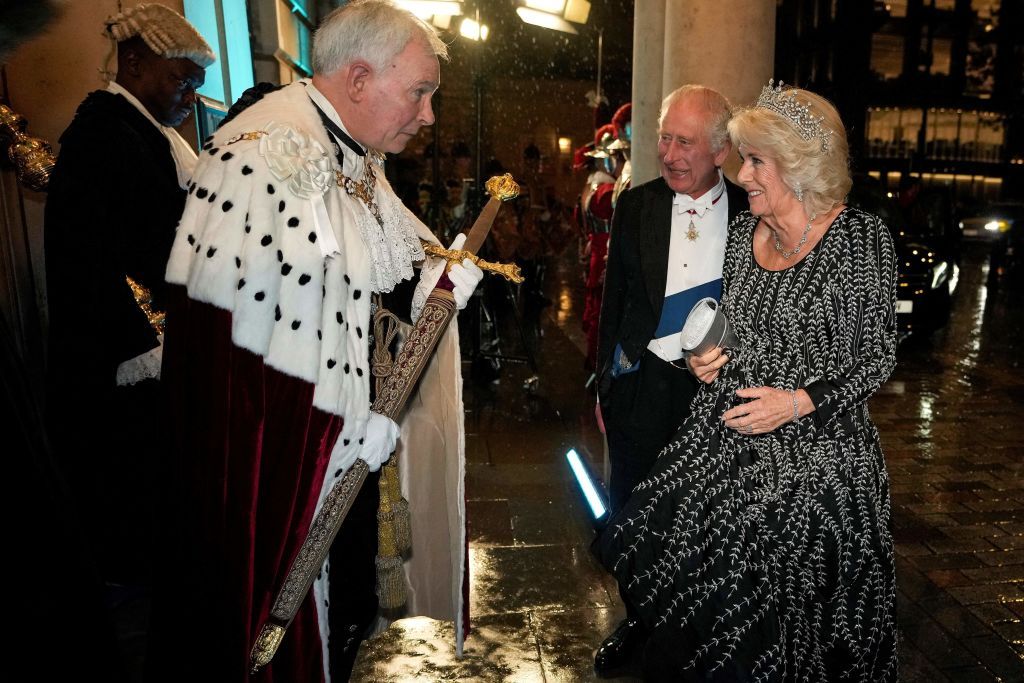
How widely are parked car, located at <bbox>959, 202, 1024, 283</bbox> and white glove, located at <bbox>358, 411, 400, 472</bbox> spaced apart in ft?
46.7

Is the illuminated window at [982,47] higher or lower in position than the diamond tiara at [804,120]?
higher

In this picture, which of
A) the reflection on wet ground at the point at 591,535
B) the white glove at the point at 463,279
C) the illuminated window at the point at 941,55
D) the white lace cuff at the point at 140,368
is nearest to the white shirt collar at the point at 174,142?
the white lace cuff at the point at 140,368

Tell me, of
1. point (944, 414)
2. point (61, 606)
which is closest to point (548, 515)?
point (61, 606)

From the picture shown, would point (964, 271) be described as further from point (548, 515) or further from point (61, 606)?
point (61, 606)

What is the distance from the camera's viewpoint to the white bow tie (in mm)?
2889

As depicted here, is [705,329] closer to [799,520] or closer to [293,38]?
[799,520]

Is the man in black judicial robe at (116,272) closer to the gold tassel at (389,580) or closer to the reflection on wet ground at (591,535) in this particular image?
the gold tassel at (389,580)

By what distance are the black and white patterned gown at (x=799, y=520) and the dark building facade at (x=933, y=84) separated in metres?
37.4

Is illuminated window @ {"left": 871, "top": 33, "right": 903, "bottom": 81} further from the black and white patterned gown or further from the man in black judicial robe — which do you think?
the man in black judicial robe

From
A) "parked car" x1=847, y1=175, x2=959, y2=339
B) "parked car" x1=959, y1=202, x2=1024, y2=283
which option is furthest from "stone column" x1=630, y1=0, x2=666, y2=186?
"parked car" x1=959, y1=202, x2=1024, y2=283

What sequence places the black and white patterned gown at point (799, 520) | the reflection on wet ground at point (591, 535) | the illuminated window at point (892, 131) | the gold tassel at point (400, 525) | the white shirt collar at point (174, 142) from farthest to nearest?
the illuminated window at point (892, 131)
the reflection on wet ground at point (591, 535)
the white shirt collar at point (174, 142)
the gold tassel at point (400, 525)
the black and white patterned gown at point (799, 520)

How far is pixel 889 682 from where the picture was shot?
88.7 inches

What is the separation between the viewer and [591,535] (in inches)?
153

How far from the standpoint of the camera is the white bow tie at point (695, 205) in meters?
2.89
